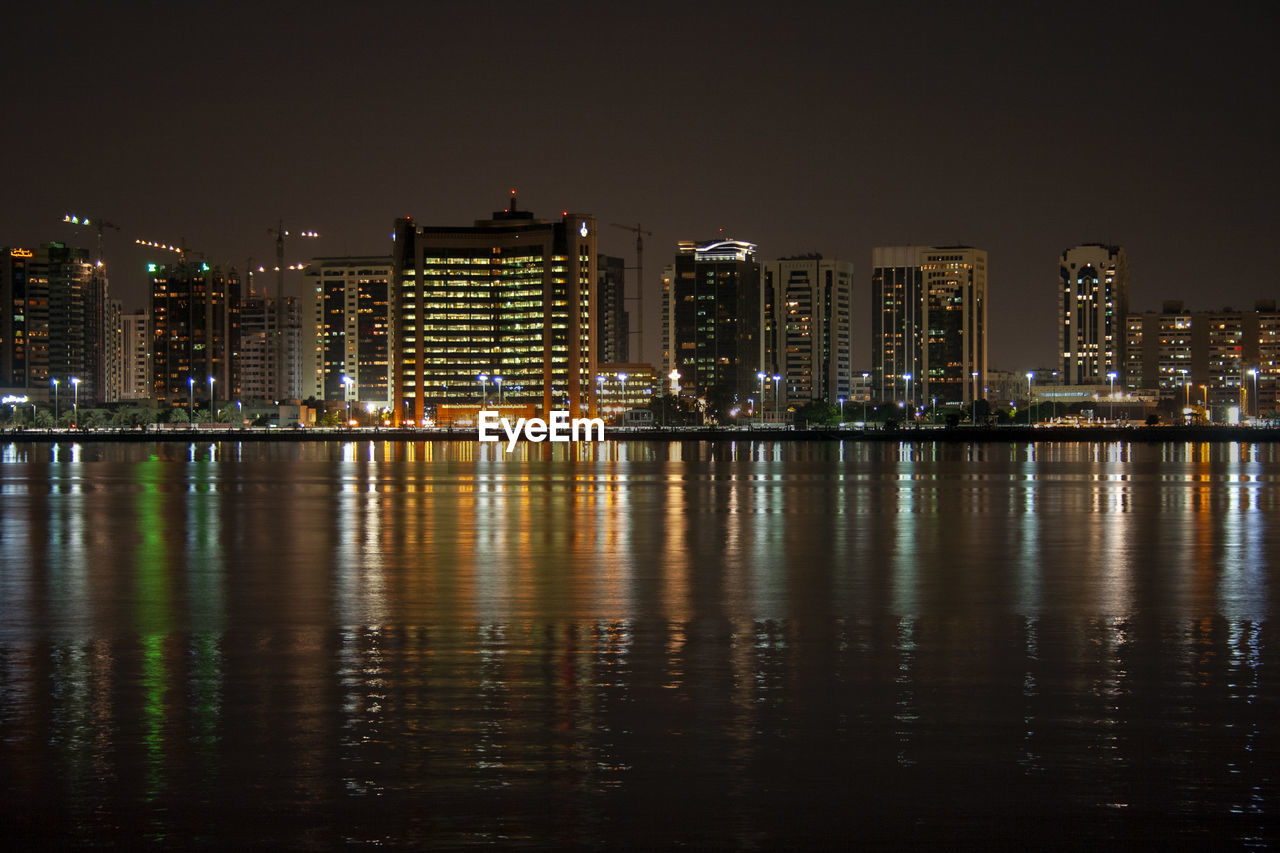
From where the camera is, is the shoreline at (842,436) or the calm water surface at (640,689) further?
the shoreline at (842,436)

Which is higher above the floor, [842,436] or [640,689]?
[640,689]

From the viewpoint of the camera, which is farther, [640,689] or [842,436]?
[842,436]

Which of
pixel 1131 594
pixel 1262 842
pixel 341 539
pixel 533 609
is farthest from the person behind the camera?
pixel 341 539

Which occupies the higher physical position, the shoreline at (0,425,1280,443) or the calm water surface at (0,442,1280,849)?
the calm water surface at (0,442,1280,849)

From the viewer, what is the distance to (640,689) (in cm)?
1367

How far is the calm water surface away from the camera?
9695 millimetres

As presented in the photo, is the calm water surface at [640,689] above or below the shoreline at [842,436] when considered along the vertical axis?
above

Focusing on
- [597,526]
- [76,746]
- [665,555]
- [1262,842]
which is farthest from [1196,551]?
[76,746]

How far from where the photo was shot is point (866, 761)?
10961mm

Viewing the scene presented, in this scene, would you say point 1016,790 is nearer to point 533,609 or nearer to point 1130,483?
point 533,609

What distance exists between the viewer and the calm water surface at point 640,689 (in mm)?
9695

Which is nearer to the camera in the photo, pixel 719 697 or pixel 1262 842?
pixel 1262 842

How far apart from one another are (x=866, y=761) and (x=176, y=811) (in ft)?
18.5

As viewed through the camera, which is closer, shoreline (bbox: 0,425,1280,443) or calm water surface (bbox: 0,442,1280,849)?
calm water surface (bbox: 0,442,1280,849)
